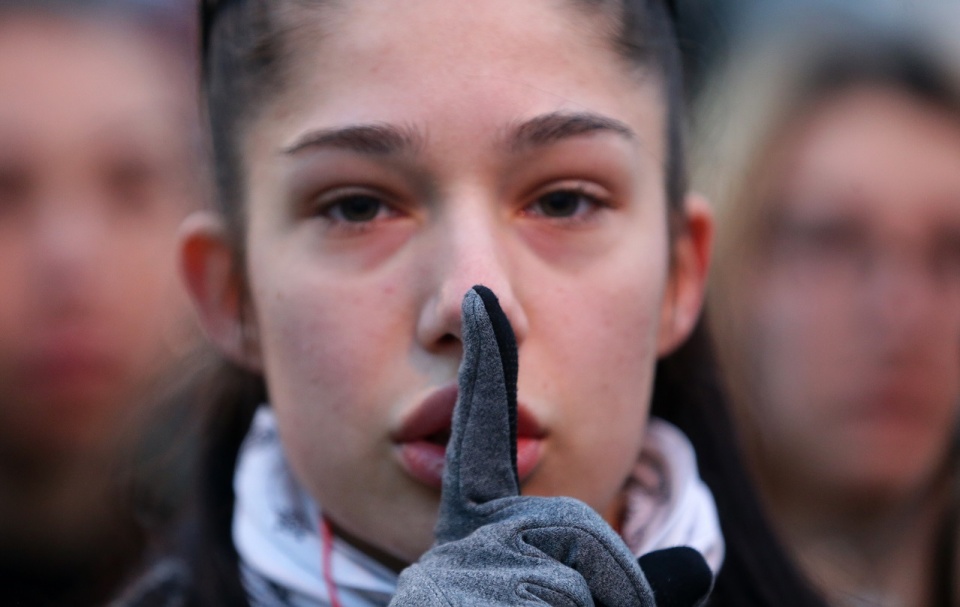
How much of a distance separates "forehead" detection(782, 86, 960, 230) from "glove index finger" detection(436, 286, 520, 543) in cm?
169

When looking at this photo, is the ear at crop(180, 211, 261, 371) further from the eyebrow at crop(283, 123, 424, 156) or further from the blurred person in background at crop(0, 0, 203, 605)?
the blurred person in background at crop(0, 0, 203, 605)

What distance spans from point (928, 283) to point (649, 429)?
1.17 m

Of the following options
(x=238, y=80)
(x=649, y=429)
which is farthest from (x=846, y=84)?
(x=238, y=80)

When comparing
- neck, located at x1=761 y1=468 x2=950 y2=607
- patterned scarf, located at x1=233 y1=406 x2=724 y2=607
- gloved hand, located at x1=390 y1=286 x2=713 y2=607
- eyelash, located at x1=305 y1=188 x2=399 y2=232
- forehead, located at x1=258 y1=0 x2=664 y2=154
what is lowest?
neck, located at x1=761 y1=468 x2=950 y2=607

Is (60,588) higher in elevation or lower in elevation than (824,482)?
lower

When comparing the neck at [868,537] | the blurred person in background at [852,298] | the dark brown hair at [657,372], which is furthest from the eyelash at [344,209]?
the neck at [868,537]

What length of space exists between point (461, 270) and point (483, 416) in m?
0.19

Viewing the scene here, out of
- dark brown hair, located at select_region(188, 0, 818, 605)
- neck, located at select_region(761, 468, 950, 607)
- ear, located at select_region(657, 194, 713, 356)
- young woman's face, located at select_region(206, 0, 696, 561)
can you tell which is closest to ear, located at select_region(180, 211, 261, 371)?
dark brown hair, located at select_region(188, 0, 818, 605)

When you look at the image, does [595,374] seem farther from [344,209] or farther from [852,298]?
[852,298]

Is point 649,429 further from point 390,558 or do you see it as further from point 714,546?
point 390,558

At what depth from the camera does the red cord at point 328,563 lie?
4.68ft

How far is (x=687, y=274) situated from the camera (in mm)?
1617

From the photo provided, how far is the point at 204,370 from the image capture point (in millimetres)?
2020

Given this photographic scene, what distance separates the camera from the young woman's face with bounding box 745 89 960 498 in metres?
2.51
